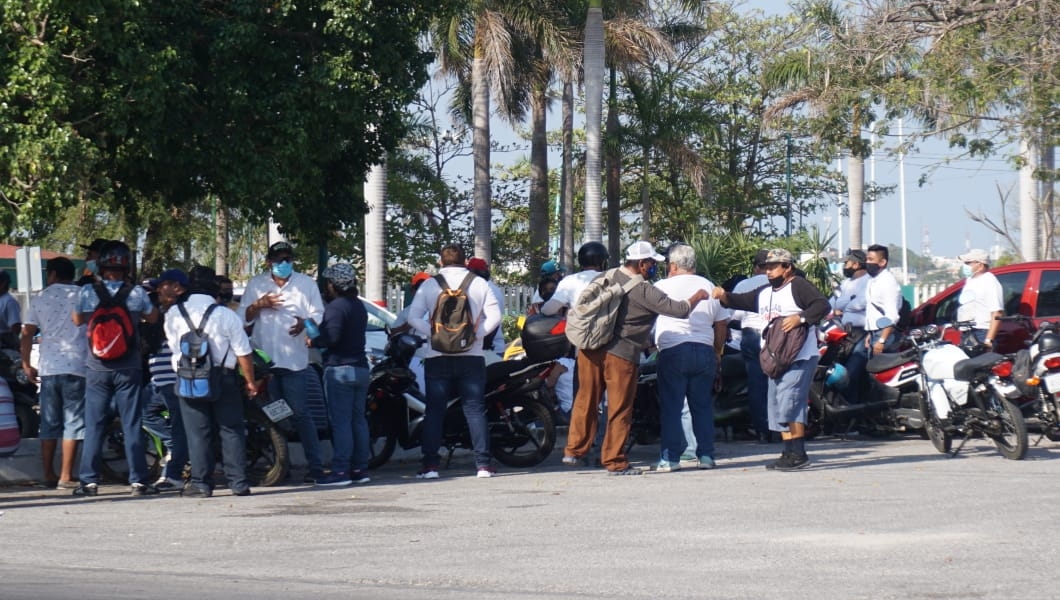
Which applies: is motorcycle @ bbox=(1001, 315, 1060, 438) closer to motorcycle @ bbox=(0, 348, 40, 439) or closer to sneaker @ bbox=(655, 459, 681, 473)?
sneaker @ bbox=(655, 459, 681, 473)

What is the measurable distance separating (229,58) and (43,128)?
2513 mm

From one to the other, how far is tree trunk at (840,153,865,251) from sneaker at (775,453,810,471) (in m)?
Answer: 23.7

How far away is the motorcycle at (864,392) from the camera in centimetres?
1383

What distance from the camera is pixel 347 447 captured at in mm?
11570

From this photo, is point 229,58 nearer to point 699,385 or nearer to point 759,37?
point 699,385

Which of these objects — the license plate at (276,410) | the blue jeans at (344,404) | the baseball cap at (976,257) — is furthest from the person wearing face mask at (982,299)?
the license plate at (276,410)

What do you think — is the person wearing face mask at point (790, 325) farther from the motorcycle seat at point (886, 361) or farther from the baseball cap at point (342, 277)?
the baseball cap at point (342, 277)

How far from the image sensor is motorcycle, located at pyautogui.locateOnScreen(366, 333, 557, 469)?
1227cm

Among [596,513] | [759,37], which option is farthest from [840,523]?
[759,37]

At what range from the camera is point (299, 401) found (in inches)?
452

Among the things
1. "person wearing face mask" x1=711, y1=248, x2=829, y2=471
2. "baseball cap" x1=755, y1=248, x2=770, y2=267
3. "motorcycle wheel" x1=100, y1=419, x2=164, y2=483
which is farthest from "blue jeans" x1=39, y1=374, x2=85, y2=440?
"baseball cap" x1=755, y1=248, x2=770, y2=267

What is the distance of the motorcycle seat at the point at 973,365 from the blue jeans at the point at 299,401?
5528mm

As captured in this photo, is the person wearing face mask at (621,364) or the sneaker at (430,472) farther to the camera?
the sneaker at (430,472)

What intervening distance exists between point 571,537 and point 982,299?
314 inches
